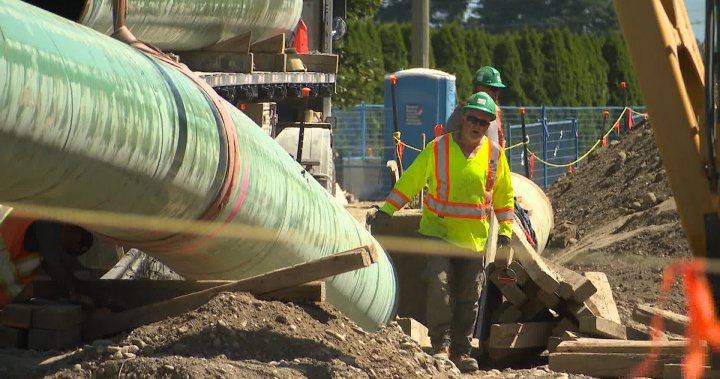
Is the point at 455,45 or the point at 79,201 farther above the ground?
the point at 455,45

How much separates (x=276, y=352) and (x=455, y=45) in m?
32.8

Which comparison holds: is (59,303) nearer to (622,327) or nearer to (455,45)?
(622,327)

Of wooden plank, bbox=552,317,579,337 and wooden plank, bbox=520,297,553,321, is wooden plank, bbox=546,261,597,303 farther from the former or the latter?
wooden plank, bbox=520,297,553,321

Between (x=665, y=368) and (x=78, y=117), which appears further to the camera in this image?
(x=665, y=368)

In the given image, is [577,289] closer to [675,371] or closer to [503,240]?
[503,240]

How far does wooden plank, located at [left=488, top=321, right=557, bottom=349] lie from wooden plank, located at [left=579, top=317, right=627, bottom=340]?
51cm

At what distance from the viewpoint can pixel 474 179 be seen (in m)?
9.23

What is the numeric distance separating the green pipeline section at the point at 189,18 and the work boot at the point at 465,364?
9.83 ft

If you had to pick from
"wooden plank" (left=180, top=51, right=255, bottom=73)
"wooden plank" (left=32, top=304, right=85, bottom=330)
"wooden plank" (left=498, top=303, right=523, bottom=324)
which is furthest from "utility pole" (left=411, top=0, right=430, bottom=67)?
"wooden plank" (left=32, top=304, right=85, bottom=330)

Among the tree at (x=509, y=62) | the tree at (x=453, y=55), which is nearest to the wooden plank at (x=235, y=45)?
the tree at (x=453, y=55)

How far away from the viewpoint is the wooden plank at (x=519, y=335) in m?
9.56

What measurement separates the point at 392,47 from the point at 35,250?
30.5 metres

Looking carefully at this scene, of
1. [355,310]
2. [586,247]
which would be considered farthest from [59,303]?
[586,247]

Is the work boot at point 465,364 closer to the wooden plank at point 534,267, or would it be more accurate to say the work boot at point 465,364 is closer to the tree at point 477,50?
the wooden plank at point 534,267
